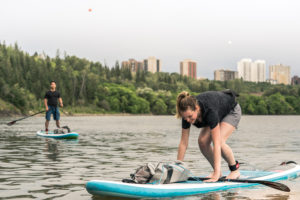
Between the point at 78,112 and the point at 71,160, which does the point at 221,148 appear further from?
the point at 78,112

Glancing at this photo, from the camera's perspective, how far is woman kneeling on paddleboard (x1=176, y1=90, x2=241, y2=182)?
21.4 ft

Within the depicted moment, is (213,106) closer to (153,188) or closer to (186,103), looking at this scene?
(186,103)

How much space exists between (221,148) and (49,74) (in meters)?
134

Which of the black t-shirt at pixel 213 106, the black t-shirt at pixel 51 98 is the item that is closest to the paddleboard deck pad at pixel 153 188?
the black t-shirt at pixel 213 106

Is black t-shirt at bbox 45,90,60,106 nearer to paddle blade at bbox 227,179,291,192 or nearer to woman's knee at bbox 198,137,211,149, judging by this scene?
woman's knee at bbox 198,137,211,149

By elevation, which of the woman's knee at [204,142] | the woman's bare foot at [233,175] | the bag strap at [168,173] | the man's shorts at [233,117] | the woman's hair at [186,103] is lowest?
the woman's bare foot at [233,175]

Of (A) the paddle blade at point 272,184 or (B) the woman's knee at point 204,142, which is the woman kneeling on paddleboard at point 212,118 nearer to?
(B) the woman's knee at point 204,142

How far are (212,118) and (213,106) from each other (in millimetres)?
222

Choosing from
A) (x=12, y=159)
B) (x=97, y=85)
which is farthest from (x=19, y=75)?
(x=12, y=159)

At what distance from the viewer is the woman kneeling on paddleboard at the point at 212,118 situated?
21.4 ft

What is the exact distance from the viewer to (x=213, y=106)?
6.85 m

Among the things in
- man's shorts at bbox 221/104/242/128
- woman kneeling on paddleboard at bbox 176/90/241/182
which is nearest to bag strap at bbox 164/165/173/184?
woman kneeling on paddleboard at bbox 176/90/241/182

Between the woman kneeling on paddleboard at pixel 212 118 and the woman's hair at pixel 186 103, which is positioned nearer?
the woman's hair at pixel 186 103

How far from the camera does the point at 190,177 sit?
7.39 meters
